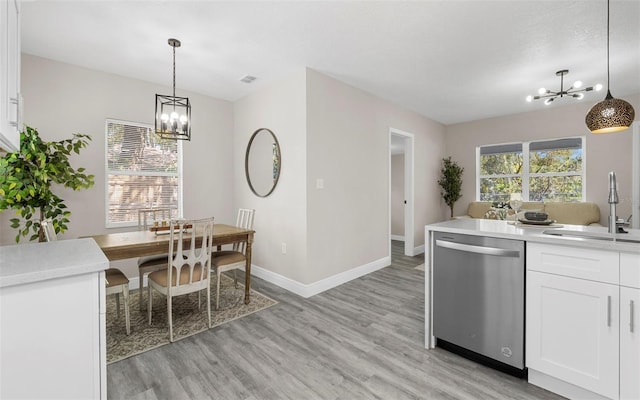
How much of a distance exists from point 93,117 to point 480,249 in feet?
13.8

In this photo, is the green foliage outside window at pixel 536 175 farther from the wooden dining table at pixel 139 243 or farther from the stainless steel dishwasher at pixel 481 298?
the wooden dining table at pixel 139 243

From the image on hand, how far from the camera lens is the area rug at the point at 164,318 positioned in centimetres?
222

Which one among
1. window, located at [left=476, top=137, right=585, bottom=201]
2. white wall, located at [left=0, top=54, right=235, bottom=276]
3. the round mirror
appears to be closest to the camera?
Result: white wall, located at [left=0, top=54, right=235, bottom=276]

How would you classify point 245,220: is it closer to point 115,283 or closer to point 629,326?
point 115,283

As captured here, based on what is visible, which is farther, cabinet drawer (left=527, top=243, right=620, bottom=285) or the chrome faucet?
the chrome faucet

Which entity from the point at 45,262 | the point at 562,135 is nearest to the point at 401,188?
the point at 562,135

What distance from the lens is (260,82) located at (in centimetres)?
366

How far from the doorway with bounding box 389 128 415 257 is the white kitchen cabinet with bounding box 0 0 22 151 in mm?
4070

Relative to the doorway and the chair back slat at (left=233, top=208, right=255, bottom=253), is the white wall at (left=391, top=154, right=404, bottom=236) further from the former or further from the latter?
the chair back slat at (left=233, top=208, right=255, bottom=253)

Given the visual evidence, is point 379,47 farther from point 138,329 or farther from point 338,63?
point 138,329

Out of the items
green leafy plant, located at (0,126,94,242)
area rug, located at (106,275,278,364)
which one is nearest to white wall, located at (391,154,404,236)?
area rug, located at (106,275,278,364)

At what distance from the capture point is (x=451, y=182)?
228 inches

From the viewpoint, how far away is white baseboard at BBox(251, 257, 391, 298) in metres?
3.27

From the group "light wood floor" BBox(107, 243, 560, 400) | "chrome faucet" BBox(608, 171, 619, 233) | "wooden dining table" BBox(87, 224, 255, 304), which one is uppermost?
"chrome faucet" BBox(608, 171, 619, 233)
